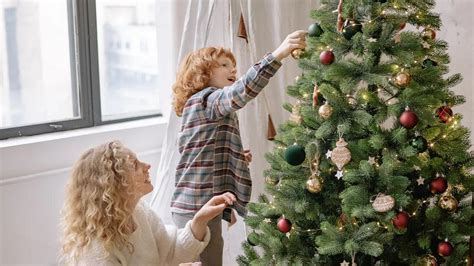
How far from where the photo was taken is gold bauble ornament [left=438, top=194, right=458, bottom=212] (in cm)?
194

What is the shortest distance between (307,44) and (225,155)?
2.08 ft

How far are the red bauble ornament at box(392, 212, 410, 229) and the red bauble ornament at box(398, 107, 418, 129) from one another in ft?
0.78

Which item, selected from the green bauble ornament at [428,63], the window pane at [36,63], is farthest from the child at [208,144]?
the window pane at [36,63]

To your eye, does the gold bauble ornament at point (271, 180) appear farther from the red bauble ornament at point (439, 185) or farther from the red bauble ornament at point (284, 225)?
the red bauble ornament at point (439, 185)

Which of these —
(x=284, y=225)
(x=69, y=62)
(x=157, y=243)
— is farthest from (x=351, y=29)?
(x=69, y=62)

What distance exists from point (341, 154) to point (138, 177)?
70 centimetres

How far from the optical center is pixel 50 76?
3070mm

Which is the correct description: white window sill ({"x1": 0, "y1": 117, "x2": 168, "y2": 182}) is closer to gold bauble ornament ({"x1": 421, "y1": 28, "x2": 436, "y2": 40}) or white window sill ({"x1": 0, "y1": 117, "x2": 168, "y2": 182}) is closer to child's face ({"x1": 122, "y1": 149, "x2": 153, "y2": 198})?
child's face ({"x1": 122, "y1": 149, "x2": 153, "y2": 198})

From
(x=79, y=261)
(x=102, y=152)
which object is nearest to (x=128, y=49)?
(x=102, y=152)

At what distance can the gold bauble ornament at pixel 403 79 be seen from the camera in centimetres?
184

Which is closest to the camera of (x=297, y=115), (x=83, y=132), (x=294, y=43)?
(x=297, y=115)

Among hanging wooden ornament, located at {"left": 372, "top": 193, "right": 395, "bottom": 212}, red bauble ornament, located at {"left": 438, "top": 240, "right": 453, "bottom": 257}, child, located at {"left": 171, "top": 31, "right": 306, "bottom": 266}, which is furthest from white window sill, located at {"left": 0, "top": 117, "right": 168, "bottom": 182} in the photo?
red bauble ornament, located at {"left": 438, "top": 240, "right": 453, "bottom": 257}

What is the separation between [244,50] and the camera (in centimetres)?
288

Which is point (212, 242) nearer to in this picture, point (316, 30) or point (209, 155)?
point (209, 155)
